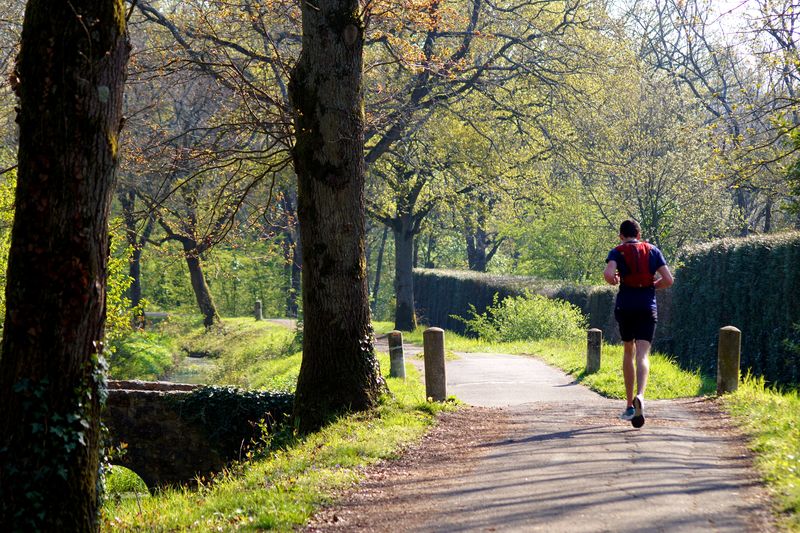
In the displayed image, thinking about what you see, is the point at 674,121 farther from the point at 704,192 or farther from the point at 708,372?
the point at 708,372

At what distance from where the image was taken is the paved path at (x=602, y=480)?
238 inches

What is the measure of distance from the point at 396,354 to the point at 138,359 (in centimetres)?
1640

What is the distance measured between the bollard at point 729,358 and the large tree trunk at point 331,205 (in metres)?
4.82

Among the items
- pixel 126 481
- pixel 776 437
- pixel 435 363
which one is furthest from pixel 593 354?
pixel 126 481

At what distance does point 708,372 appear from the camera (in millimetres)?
17078

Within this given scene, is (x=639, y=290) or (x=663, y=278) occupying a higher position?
(x=663, y=278)

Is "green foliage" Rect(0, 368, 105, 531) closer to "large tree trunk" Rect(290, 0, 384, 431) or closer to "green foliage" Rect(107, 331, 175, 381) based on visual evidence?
"large tree trunk" Rect(290, 0, 384, 431)

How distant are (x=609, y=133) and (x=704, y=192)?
859 centimetres

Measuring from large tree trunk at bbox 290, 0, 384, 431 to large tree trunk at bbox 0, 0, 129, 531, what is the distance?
461 centimetres

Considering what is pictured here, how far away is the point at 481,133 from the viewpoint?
861 inches

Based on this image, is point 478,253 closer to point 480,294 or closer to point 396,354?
point 480,294

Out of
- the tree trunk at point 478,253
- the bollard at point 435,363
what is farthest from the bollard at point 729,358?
the tree trunk at point 478,253

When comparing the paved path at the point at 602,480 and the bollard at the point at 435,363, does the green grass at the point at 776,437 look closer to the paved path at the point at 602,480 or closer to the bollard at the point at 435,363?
the paved path at the point at 602,480

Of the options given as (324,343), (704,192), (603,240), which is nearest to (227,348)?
(603,240)
